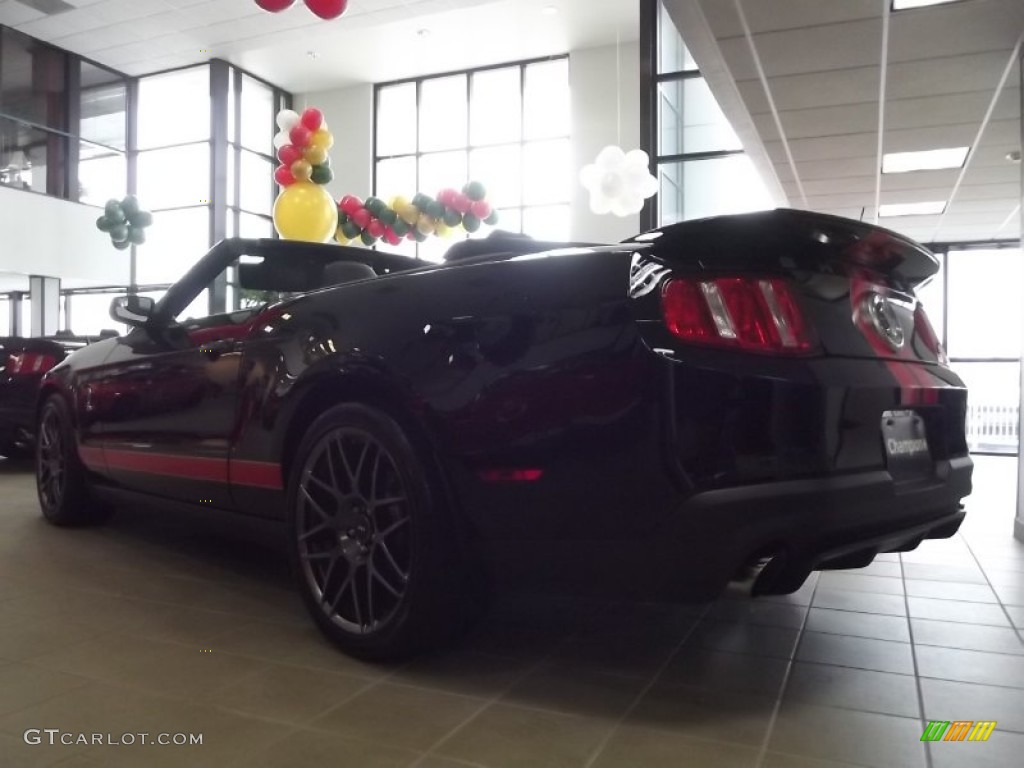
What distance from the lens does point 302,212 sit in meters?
9.55

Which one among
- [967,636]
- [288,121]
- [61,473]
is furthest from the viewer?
[288,121]

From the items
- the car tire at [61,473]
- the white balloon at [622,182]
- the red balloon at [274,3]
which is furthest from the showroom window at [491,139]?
the car tire at [61,473]

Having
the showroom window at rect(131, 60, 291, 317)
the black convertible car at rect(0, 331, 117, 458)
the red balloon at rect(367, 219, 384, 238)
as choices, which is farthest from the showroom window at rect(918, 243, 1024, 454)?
the showroom window at rect(131, 60, 291, 317)

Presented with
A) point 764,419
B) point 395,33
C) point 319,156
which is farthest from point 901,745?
point 395,33

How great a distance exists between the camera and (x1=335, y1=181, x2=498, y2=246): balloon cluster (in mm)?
11828

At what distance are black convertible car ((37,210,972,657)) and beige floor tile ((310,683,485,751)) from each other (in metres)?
0.14

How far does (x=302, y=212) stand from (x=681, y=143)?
494cm

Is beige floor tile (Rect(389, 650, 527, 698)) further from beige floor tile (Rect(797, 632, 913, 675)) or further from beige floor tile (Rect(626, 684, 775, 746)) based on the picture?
beige floor tile (Rect(797, 632, 913, 675))

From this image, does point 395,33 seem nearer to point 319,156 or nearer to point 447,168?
point 447,168

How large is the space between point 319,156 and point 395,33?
6.24 metres

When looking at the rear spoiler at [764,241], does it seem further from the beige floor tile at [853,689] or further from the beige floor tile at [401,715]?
the beige floor tile at [401,715]

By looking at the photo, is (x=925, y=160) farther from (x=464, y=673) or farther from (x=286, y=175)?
(x=464, y=673)

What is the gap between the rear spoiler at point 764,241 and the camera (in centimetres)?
179

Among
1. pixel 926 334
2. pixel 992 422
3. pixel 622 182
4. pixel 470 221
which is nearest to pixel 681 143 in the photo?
pixel 622 182
